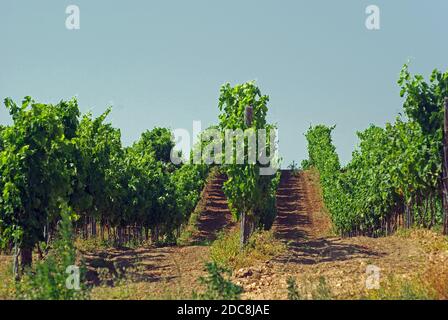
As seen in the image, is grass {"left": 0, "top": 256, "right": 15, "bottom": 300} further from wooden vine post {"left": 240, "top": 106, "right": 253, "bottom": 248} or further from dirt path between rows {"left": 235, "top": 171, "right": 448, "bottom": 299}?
wooden vine post {"left": 240, "top": 106, "right": 253, "bottom": 248}

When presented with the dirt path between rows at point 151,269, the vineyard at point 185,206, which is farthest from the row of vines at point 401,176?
the dirt path between rows at point 151,269

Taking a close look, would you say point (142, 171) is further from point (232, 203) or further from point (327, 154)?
point (327, 154)

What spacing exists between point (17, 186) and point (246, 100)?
22.3ft

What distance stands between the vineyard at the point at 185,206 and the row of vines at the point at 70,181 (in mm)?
39

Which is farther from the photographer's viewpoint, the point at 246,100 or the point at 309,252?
the point at 246,100

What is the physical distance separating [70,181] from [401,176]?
10.2 metres

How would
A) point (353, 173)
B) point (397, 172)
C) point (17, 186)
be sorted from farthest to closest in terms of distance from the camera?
1. point (353, 173)
2. point (397, 172)
3. point (17, 186)

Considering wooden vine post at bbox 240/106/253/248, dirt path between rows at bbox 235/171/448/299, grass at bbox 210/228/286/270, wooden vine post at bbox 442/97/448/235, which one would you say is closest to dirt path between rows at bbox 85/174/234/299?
grass at bbox 210/228/286/270

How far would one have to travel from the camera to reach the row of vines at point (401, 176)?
19.5m

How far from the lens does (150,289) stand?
12.5 meters

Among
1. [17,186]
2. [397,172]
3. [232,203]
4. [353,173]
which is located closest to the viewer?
[17,186]

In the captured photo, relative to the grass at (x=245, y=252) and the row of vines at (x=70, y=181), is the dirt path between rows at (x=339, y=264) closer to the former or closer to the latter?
the grass at (x=245, y=252)

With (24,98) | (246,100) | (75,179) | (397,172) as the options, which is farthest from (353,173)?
(24,98)

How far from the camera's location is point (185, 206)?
3005 centimetres
